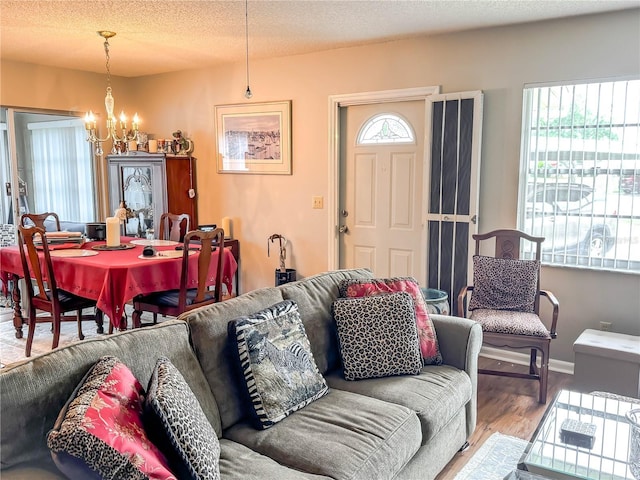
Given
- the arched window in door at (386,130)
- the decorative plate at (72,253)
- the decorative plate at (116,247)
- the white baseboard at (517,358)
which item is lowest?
the white baseboard at (517,358)

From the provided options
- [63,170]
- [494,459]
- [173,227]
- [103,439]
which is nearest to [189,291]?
[173,227]

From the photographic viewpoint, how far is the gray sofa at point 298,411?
140cm

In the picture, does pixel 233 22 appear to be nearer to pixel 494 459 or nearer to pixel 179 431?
pixel 179 431

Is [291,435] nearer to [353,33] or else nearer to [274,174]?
[353,33]

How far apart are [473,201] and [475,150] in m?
0.37

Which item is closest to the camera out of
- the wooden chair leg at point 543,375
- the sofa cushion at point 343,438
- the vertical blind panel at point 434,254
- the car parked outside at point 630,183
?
the sofa cushion at point 343,438

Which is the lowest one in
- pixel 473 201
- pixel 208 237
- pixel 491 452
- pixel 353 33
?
pixel 491 452

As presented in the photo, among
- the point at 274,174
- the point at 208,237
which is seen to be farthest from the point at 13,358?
the point at 274,174

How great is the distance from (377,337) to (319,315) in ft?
0.95

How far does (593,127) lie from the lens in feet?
11.3

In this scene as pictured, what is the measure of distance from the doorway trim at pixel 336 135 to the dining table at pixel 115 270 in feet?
3.31

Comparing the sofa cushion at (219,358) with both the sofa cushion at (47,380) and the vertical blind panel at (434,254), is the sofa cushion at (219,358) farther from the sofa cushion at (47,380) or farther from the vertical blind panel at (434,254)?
the vertical blind panel at (434,254)

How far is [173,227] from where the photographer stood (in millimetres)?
4715

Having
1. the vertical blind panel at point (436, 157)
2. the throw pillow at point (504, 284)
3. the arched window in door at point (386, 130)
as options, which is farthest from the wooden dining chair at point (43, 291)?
the throw pillow at point (504, 284)
